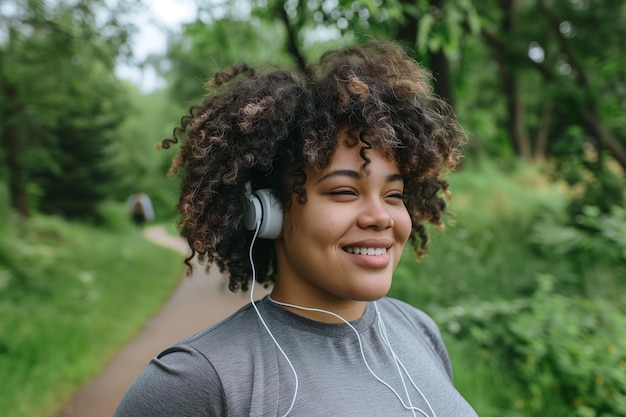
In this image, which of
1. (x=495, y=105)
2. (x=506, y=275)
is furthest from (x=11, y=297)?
(x=495, y=105)

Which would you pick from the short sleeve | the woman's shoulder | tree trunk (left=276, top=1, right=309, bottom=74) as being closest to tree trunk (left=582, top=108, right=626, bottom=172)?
tree trunk (left=276, top=1, right=309, bottom=74)

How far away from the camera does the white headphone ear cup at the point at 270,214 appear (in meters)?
1.38

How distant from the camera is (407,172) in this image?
4.85 feet

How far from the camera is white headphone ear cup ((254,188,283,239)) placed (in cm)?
138

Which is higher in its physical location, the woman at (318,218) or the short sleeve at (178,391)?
the woman at (318,218)

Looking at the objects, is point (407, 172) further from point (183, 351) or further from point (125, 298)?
point (125, 298)

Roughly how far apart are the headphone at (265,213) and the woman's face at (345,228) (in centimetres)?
4

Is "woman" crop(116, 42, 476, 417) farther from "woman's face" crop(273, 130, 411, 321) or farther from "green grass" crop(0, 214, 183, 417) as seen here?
"green grass" crop(0, 214, 183, 417)

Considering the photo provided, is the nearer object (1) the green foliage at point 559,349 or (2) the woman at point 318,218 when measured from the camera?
(2) the woman at point 318,218

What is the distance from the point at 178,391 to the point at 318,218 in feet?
1.72

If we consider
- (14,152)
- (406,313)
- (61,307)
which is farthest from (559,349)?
(14,152)

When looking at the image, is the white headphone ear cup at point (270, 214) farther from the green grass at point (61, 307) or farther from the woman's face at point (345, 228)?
the green grass at point (61, 307)

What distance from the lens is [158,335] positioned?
689 centimetres

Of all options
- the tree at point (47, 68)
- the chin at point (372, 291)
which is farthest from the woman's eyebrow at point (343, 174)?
the tree at point (47, 68)
